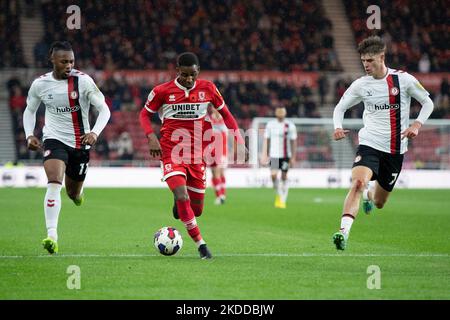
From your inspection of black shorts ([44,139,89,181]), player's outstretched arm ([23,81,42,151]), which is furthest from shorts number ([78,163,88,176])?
player's outstretched arm ([23,81,42,151])

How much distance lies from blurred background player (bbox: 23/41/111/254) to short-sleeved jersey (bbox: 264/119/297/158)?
38.9 feet

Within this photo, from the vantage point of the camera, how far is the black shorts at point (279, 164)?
74.1 feet

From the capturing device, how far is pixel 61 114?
36.5 feet

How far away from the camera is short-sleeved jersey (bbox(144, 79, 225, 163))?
1053cm

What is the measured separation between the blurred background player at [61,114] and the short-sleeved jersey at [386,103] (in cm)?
326

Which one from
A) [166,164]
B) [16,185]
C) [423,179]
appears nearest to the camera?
[166,164]

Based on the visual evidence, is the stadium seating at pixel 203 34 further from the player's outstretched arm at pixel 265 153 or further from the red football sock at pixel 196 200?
the red football sock at pixel 196 200

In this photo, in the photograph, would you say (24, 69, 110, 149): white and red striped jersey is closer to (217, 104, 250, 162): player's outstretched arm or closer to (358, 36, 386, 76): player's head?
(217, 104, 250, 162): player's outstretched arm

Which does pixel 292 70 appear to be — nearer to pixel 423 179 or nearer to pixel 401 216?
pixel 423 179

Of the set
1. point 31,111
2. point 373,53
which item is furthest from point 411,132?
point 31,111

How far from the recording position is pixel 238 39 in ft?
128
